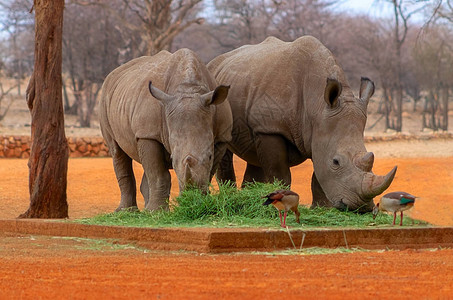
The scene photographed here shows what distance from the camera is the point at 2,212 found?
1466cm

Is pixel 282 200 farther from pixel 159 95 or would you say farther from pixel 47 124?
pixel 47 124

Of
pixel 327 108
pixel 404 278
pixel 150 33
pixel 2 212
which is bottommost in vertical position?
pixel 2 212

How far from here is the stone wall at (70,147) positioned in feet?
72.6

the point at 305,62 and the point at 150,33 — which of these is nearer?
the point at 305,62

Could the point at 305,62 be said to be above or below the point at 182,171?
above

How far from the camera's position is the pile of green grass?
789 centimetres

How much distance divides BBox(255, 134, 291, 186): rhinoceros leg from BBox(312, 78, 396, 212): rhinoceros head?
56 centimetres

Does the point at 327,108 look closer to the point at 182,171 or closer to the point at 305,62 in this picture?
the point at 305,62

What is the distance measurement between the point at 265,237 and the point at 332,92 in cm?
288

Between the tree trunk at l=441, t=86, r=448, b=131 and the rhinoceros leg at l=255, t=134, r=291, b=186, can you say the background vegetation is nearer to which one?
the tree trunk at l=441, t=86, r=448, b=131

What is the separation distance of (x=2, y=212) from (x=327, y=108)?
759 cm

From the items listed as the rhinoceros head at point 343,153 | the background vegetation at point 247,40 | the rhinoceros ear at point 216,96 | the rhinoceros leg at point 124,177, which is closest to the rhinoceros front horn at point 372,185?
the rhinoceros head at point 343,153

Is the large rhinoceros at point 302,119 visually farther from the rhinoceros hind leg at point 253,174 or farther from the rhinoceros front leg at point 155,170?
the rhinoceros front leg at point 155,170

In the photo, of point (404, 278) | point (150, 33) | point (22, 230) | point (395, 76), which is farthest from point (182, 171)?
point (395, 76)
